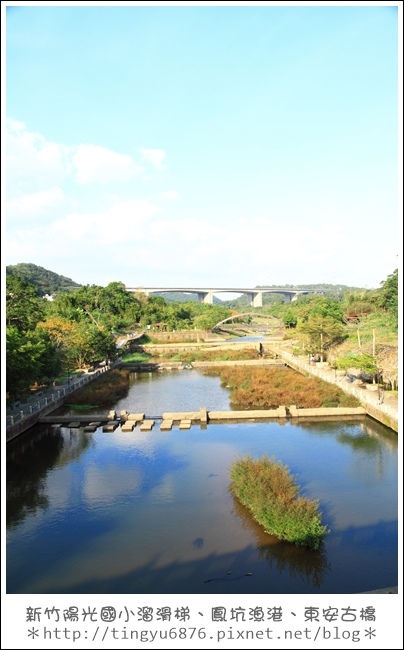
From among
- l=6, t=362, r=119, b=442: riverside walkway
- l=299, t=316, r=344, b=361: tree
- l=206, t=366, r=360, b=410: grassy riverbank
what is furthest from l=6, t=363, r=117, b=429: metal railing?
l=299, t=316, r=344, b=361: tree

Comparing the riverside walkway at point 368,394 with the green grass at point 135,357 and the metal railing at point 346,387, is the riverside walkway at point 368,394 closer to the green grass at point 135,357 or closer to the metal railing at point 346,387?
the metal railing at point 346,387

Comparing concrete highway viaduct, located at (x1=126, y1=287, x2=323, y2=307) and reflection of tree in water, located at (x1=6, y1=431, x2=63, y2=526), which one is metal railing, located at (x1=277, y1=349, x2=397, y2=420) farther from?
concrete highway viaduct, located at (x1=126, y1=287, x2=323, y2=307)

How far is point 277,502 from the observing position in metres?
12.2

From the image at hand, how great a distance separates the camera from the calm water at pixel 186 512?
10.1 meters

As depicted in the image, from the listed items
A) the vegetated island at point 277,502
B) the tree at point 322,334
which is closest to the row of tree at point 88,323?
the tree at point 322,334

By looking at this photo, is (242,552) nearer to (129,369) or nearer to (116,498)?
(116,498)

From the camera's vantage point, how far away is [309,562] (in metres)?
10.5

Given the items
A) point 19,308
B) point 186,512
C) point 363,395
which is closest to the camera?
point 186,512

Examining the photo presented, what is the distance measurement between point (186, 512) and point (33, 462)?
7454 mm

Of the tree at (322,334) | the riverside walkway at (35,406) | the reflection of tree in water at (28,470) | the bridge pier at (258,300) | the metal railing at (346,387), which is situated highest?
the bridge pier at (258,300)

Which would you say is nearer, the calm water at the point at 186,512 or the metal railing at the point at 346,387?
the calm water at the point at 186,512

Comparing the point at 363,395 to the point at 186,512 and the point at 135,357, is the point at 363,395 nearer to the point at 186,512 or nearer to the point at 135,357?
the point at 186,512

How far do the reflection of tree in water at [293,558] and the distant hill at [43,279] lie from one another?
302ft

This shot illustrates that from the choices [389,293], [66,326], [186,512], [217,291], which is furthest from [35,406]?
Answer: [217,291]
